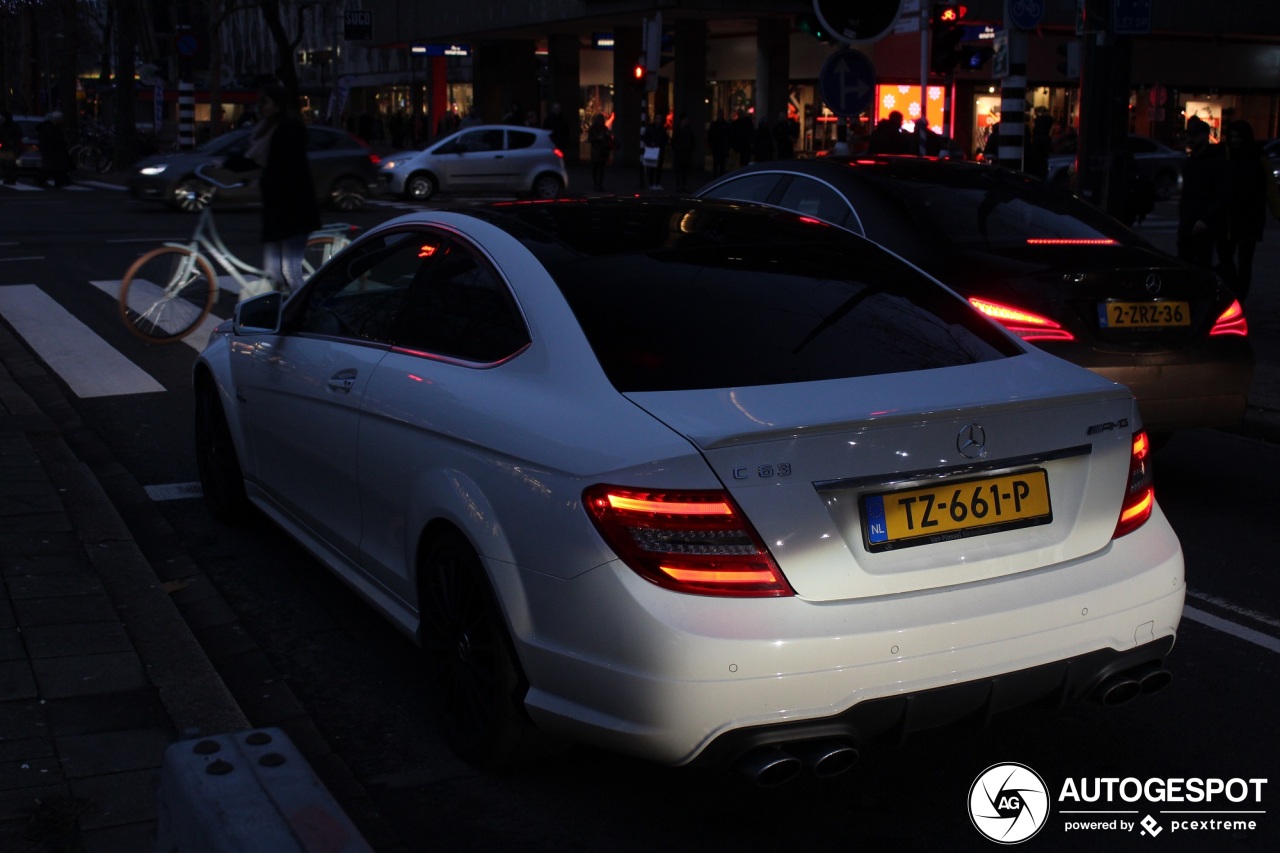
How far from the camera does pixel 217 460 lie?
19.9 ft

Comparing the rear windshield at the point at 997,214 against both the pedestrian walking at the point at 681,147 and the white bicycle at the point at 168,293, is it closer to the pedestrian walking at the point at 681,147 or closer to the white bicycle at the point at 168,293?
the white bicycle at the point at 168,293

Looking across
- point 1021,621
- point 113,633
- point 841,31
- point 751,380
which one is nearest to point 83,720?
point 113,633

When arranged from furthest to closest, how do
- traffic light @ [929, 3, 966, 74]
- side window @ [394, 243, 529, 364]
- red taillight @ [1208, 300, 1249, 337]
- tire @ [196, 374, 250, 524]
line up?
traffic light @ [929, 3, 966, 74] → red taillight @ [1208, 300, 1249, 337] → tire @ [196, 374, 250, 524] → side window @ [394, 243, 529, 364]

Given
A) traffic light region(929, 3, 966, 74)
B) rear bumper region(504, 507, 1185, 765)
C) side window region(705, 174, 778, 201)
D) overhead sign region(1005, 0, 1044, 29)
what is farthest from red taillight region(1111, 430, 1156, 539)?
traffic light region(929, 3, 966, 74)

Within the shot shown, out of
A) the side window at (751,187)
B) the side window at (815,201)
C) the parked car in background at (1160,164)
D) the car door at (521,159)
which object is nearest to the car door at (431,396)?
the side window at (815,201)

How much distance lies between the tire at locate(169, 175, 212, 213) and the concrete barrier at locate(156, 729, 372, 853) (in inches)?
920

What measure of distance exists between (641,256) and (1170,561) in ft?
5.30

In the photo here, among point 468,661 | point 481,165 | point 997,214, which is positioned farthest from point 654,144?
point 468,661

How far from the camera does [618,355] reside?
11.8 ft

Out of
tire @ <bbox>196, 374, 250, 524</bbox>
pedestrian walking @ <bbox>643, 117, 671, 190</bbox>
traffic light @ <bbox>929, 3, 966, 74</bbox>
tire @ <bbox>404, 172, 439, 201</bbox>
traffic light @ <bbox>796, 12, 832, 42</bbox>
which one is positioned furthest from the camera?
pedestrian walking @ <bbox>643, 117, 671, 190</bbox>

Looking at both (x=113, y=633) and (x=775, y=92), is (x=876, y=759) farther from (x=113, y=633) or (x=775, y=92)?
(x=775, y=92)

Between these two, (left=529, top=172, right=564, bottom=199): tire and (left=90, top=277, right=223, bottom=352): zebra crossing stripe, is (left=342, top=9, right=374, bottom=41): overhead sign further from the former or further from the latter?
(left=90, top=277, right=223, bottom=352): zebra crossing stripe

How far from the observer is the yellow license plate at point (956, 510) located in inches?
127

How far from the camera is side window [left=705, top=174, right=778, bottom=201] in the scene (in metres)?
8.16
